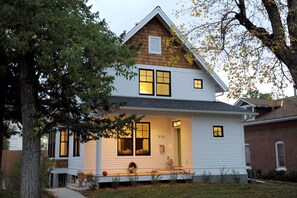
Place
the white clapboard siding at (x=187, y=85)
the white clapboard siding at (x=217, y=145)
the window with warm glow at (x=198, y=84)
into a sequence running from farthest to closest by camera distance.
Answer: the window with warm glow at (x=198, y=84)
the white clapboard siding at (x=187, y=85)
the white clapboard siding at (x=217, y=145)

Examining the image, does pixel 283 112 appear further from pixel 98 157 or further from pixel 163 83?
pixel 98 157

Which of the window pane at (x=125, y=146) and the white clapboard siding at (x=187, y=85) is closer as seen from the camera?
the window pane at (x=125, y=146)

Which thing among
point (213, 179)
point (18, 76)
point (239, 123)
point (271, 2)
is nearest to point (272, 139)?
point (239, 123)

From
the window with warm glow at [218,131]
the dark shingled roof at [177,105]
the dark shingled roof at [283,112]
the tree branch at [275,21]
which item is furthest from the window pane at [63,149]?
the tree branch at [275,21]

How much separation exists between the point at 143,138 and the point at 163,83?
311 centimetres

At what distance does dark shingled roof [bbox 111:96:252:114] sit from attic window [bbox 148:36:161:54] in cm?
267

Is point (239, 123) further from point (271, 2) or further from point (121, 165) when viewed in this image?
point (271, 2)

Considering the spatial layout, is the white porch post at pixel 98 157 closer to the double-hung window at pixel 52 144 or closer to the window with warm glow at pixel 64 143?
the window with warm glow at pixel 64 143

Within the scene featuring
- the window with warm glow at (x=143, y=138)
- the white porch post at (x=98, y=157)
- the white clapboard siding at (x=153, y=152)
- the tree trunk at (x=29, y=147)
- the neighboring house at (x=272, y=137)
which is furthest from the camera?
the neighboring house at (x=272, y=137)

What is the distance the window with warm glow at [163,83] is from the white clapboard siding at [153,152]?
1527mm

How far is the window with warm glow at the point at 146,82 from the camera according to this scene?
17656mm

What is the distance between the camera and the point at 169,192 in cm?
1242

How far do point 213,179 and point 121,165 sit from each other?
4.63 metres

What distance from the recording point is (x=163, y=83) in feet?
59.7
